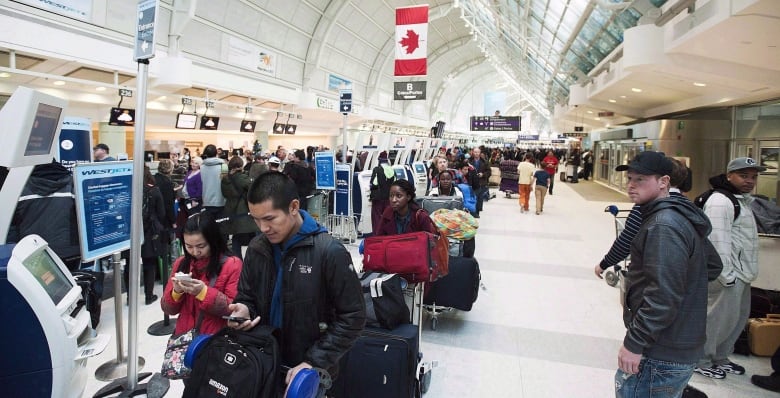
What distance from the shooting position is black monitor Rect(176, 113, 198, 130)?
45.6 ft

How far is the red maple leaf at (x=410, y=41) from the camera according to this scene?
11.9 meters

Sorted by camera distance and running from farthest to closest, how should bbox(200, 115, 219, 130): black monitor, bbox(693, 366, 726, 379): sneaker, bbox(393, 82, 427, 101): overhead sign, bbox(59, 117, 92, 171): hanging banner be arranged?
bbox(200, 115, 219, 130): black monitor
bbox(393, 82, 427, 101): overhead sign
bbox(59, 117, 92, 171): hanging banner
bbox(693, 366, 726, 379): sneaker

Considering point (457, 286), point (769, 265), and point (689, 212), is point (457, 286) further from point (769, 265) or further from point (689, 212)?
point (769, 265)

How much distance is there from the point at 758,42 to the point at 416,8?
7.84 metres

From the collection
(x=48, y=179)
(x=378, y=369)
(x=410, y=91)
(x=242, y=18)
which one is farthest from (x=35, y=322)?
(x=242, y=18)

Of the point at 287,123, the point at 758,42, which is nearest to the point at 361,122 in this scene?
the point at 287,123

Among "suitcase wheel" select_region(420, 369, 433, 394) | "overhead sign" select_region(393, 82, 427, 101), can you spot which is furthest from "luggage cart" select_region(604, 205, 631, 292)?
"overhead sign" select_region(393, 82, 427, 101)

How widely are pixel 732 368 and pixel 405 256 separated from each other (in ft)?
9.48

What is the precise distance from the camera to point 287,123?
19.8 meters

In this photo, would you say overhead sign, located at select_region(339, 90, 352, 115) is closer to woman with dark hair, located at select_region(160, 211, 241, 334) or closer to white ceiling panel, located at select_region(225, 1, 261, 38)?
woman with dark hair, located at select_region(160, 211, 241, 334)

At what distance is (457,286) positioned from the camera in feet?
13.6

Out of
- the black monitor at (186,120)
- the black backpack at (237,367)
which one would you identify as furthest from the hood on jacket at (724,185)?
the black monitor at (186,120)

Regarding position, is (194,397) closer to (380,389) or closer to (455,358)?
(380,389)

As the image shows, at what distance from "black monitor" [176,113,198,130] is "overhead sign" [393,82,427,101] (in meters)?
6.74
